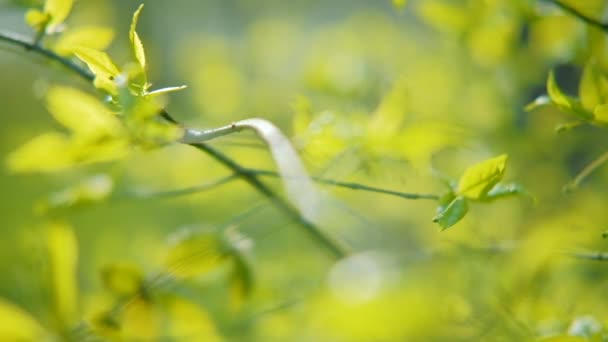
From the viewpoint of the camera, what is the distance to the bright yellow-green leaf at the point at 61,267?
0.86 meters

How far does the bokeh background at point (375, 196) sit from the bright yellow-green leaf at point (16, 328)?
29 millimetres

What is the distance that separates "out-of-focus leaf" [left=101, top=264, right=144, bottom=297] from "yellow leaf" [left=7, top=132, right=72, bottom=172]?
5.9 inches

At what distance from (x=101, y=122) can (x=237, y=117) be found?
38.4 inches

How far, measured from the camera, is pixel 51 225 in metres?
0.86

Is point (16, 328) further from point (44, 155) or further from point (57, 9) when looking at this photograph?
point (57, 9)

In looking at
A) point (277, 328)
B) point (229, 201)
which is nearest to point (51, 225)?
point (277, 328)

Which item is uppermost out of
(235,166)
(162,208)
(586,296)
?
(235,166)

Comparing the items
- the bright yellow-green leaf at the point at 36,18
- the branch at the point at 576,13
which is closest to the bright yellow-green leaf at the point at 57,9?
the bright yellow-green leaf at the point at 36,18

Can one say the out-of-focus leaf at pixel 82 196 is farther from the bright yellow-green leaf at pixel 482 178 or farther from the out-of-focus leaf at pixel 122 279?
the bright yellow-green leaf at pixel 482 178

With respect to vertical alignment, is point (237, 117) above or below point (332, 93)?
below

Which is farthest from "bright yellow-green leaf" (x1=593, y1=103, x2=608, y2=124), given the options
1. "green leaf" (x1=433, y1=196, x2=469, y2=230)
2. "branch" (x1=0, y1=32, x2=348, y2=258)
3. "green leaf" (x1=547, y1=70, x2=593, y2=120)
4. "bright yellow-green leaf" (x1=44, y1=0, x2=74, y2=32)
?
"bright yellow-green leaf" (x1=44, y1=0, x2=74, y2=32)

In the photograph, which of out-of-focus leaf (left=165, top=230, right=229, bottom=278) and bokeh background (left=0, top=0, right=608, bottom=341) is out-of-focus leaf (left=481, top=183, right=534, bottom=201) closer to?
bokeh background (left=0, top=0, right=608, bottom=341)

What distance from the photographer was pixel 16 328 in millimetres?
841

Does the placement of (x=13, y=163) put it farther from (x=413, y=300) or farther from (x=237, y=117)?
(x=237, y=117)
